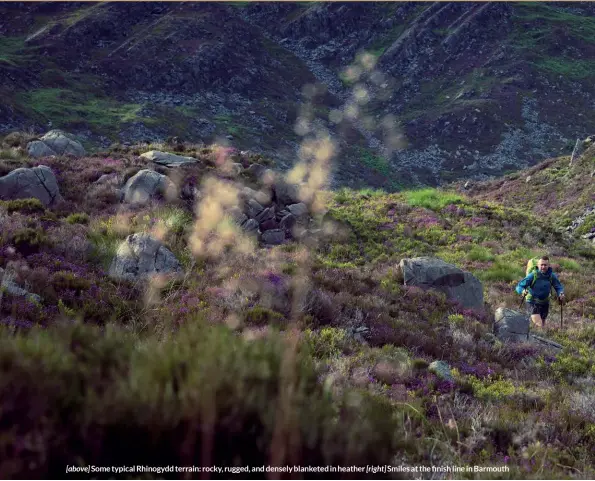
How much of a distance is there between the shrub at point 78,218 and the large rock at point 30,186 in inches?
71.5

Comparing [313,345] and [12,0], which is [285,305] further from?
[12,0]

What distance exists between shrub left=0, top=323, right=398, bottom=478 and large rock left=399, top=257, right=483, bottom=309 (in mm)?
8953

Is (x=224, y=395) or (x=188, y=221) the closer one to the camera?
(x=224, y=395)

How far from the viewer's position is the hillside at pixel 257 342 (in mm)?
2283

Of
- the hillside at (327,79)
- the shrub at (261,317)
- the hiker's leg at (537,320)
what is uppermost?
the hillside at (327,79)

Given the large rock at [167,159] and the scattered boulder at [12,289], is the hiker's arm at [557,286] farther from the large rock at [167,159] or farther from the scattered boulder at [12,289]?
the large rock at [167,159]

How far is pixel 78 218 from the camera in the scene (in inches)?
448

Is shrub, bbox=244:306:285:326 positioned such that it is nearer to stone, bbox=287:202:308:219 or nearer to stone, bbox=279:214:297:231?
stone, bbox=279:214:297:231

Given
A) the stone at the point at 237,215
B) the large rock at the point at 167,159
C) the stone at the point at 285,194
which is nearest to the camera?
the stone at the point at 237,215

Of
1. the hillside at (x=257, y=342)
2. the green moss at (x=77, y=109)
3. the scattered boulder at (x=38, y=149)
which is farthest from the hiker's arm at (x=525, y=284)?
the green moss at (x=77, y=109)

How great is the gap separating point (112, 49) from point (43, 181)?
52461mm

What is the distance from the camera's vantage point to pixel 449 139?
182 ft

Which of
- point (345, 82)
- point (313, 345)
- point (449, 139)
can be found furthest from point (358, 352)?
point (345, 82)

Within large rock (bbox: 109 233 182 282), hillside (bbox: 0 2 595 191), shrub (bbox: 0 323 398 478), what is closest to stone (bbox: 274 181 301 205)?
large rock (bbox: 109 233 182 282)
